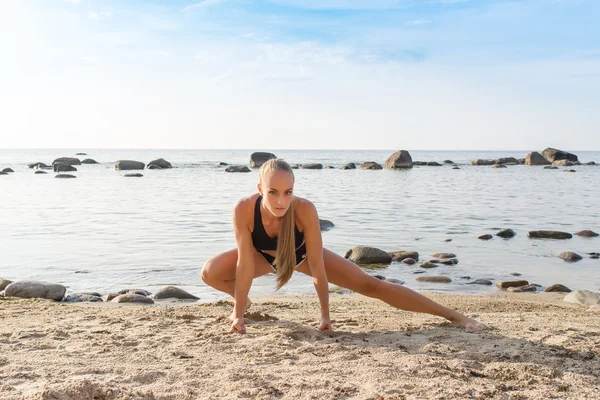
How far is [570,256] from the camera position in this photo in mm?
10297

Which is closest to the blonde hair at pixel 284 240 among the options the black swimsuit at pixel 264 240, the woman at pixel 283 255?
the woman at pixel 283 255

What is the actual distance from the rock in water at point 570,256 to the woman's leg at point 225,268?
7045 mm

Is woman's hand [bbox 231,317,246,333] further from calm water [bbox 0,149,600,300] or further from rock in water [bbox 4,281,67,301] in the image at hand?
rock in water [bbox 4,281,67,301]

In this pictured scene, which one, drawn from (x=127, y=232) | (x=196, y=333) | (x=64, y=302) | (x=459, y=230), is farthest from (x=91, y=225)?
(x=196, y=333)

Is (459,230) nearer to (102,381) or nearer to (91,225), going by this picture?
(91,225)

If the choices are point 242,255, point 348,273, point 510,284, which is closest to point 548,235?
point 510,284

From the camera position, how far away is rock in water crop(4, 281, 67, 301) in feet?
23.0

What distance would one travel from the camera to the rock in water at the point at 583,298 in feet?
23.5

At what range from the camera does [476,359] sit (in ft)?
13.1

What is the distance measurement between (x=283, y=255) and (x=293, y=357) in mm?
1070

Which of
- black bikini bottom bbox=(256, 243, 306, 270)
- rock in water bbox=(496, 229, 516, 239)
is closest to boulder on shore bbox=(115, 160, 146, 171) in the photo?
rock in water bbox=(496, 229, 516, 239)

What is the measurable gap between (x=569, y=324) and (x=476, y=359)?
5.38 feet

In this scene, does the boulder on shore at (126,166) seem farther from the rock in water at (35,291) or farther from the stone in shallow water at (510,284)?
the stone in shallow water at (510,284)

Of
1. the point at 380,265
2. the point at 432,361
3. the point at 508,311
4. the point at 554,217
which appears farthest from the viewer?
the point at 554,217
